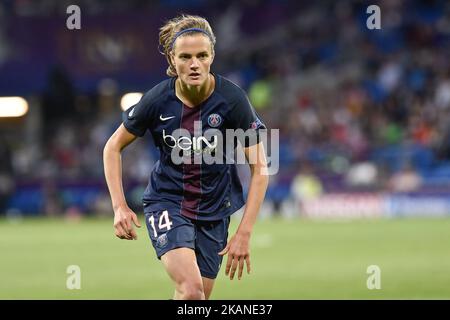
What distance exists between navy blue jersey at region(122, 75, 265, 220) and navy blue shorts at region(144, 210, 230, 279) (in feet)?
0.20

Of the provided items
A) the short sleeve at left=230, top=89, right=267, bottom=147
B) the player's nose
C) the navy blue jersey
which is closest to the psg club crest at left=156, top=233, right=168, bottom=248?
the navy blue jersey

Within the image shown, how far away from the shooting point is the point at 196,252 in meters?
6.75

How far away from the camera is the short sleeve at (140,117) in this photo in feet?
21.7

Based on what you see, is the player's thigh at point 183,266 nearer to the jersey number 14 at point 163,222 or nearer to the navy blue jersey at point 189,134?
the jersey number 14 at point 163,222

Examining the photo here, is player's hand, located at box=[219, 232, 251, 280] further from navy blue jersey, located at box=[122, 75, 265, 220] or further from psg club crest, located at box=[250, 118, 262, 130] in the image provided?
psg club crest, located at box=[250, 118, 262, 130]

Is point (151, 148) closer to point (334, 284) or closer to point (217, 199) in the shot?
point (334, 284)

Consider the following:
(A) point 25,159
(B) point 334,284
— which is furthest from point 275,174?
(B) point 334,284

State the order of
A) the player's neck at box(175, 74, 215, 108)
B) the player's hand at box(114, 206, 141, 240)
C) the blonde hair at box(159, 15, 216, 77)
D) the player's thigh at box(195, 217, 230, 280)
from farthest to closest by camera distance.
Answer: the player's thigh at box(195, 217, 230, 280), the player's neck at box(175, 74, 215, 108), the blonde hair at box(159, 15, 216, 77), the player's hand at box(114, 206, 141, 240)

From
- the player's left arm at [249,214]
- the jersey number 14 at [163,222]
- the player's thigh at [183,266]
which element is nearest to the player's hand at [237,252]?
the player's left arm at [249,214]

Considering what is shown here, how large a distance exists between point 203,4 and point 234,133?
21549 millimetres

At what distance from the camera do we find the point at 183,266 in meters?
6.28

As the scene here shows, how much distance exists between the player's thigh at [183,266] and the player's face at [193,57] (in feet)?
3.49

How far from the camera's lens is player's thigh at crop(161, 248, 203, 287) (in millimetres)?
6184
